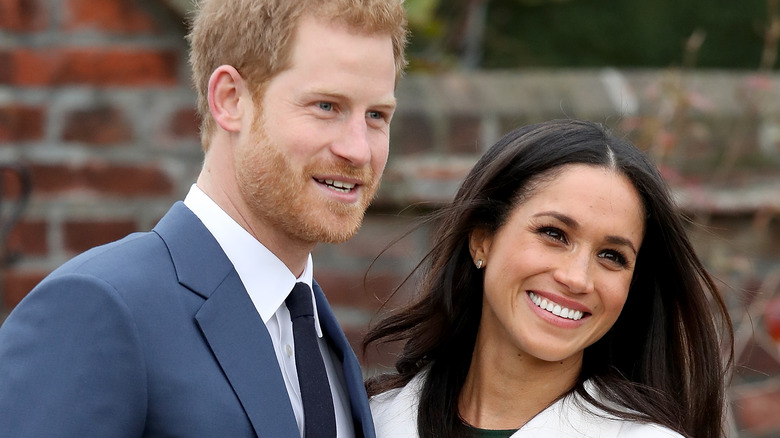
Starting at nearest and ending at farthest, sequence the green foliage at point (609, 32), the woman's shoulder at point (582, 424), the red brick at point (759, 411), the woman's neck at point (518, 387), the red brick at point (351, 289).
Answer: the woman's shoulder at point (582, 424) → the woman's neck at point (518, 387) → the red brick at point (351, 289) → the red brick at point (759, 411) → the green foliage at point (609, 32)

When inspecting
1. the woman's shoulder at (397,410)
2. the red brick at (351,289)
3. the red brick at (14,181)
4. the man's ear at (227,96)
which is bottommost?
the red brick at (351,289)

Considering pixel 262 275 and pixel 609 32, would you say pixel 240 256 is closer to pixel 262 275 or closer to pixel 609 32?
pixel 262 275

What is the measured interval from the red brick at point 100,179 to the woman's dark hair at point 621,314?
1.12 meters

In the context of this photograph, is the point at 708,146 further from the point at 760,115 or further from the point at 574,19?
the point at 574,19

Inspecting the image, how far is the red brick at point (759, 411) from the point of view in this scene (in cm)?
438

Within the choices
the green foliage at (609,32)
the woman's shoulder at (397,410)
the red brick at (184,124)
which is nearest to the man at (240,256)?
the woman's shoulder at (397,410)

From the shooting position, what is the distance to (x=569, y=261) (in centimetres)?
273

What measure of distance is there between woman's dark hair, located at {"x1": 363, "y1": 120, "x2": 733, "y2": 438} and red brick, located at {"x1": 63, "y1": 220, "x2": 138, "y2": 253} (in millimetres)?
1089

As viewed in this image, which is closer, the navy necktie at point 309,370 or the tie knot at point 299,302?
the navy necktie at point 309,370

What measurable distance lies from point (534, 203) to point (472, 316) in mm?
475

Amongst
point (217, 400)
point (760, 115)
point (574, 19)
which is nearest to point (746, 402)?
point (760, 115)

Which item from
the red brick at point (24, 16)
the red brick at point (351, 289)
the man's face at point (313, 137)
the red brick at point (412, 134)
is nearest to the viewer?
the man's face at point (313, 137)

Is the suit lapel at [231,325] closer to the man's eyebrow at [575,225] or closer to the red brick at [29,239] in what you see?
the man's eyebrow at [575,225]

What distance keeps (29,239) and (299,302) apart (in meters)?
1.57
